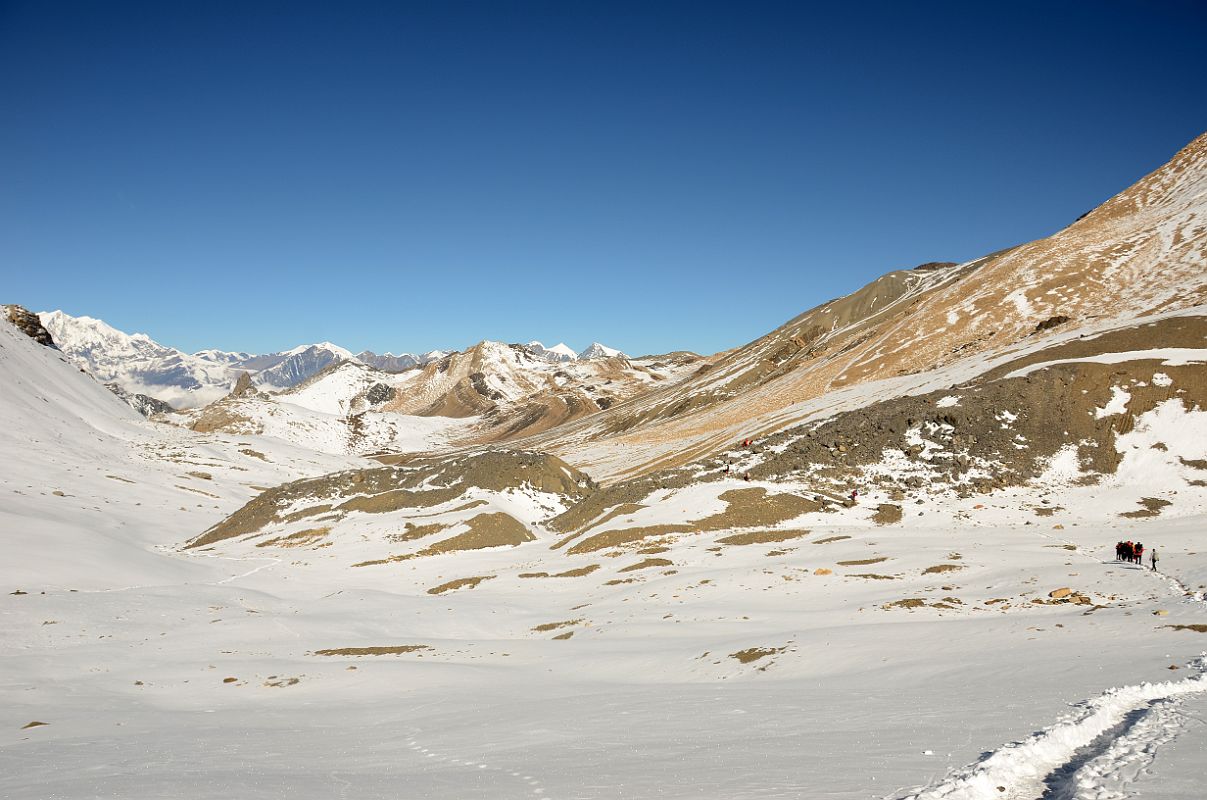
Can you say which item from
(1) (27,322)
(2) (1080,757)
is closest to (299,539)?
(2) (1080,757)

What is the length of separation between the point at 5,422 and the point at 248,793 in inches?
4778

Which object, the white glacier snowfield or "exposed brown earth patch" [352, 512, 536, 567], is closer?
the white glacier snowfield

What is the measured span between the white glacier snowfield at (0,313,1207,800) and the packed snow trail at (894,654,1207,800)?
52mm

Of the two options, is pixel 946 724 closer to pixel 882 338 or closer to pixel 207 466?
pixel 207 466

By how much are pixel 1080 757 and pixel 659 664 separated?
13.5m

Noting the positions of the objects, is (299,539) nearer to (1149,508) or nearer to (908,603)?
(908,603)

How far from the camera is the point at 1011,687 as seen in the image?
1450 cm

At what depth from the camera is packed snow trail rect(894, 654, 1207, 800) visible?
899 cm

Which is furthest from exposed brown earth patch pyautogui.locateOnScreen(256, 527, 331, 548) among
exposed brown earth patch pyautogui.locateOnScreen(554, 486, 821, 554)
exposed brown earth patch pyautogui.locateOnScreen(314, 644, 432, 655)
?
exposed brown earth patch pyautogui.locateOnScreen(314, 644, 432, 655)

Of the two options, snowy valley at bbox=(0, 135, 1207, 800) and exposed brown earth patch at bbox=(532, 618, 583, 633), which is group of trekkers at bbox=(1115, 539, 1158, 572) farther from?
exposed brown earth patch at bbox=(532, 618, 583, 633)

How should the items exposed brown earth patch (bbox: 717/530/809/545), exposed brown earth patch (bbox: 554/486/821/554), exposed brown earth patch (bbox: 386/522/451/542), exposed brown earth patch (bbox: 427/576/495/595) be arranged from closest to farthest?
exposed brown earth patch (bbox: 427/576/495/595) → exposed brown earth patch (bbox: 717/530/809/545) → exposed brown earth patch (bbox: 554/486/821/554) → exposed brown earth patch (bbox: 386/522/451/542)

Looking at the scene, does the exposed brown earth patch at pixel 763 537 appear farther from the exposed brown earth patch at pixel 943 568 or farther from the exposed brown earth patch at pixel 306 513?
the exposed brown earth patch at pixel 306 513

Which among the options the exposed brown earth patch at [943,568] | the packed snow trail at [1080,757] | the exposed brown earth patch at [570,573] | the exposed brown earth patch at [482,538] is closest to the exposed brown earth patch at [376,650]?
the exposed brown earth patch at [570,573]

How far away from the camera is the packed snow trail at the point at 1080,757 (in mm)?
8992
